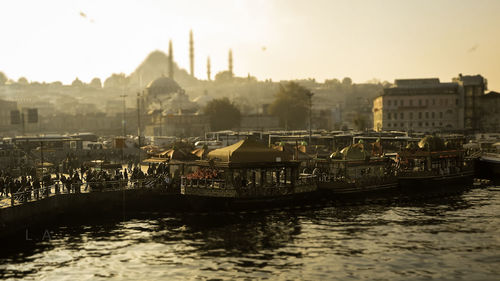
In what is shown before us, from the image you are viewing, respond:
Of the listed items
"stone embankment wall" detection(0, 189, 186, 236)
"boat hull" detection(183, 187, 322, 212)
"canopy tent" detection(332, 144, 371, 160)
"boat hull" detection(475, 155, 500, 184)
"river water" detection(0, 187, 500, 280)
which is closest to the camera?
"river water" detection(0, 187, 500, 280)

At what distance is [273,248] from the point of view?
94.5 ft

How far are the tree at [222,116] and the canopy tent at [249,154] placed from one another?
95.0 meters

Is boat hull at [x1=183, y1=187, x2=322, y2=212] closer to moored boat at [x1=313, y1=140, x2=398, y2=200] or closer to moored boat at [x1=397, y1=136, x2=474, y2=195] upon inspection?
moored boat at [x1=313, y1=140, x2=398, y2=200]

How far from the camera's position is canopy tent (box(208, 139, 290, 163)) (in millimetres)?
37844

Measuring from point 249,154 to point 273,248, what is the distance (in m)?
10.3

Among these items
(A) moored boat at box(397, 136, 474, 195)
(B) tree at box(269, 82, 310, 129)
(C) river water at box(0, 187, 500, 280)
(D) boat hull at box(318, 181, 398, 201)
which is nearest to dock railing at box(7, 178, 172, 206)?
(C) river water at box(0, 187, 500, 280)

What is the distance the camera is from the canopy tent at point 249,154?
124 feet

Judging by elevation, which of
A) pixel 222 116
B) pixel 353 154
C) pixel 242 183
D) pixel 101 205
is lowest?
pixel 101 205

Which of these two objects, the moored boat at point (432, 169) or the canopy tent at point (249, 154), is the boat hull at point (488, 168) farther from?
the canopy tent at point (249, 154)

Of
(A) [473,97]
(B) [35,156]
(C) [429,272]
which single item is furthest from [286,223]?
(A) [473,97]

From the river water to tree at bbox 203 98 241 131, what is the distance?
96.2 m

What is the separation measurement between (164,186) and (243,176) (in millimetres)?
5611

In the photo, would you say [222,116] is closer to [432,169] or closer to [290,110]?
[290,110]

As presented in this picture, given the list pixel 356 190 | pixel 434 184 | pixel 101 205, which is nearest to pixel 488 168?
pixel 434 184
